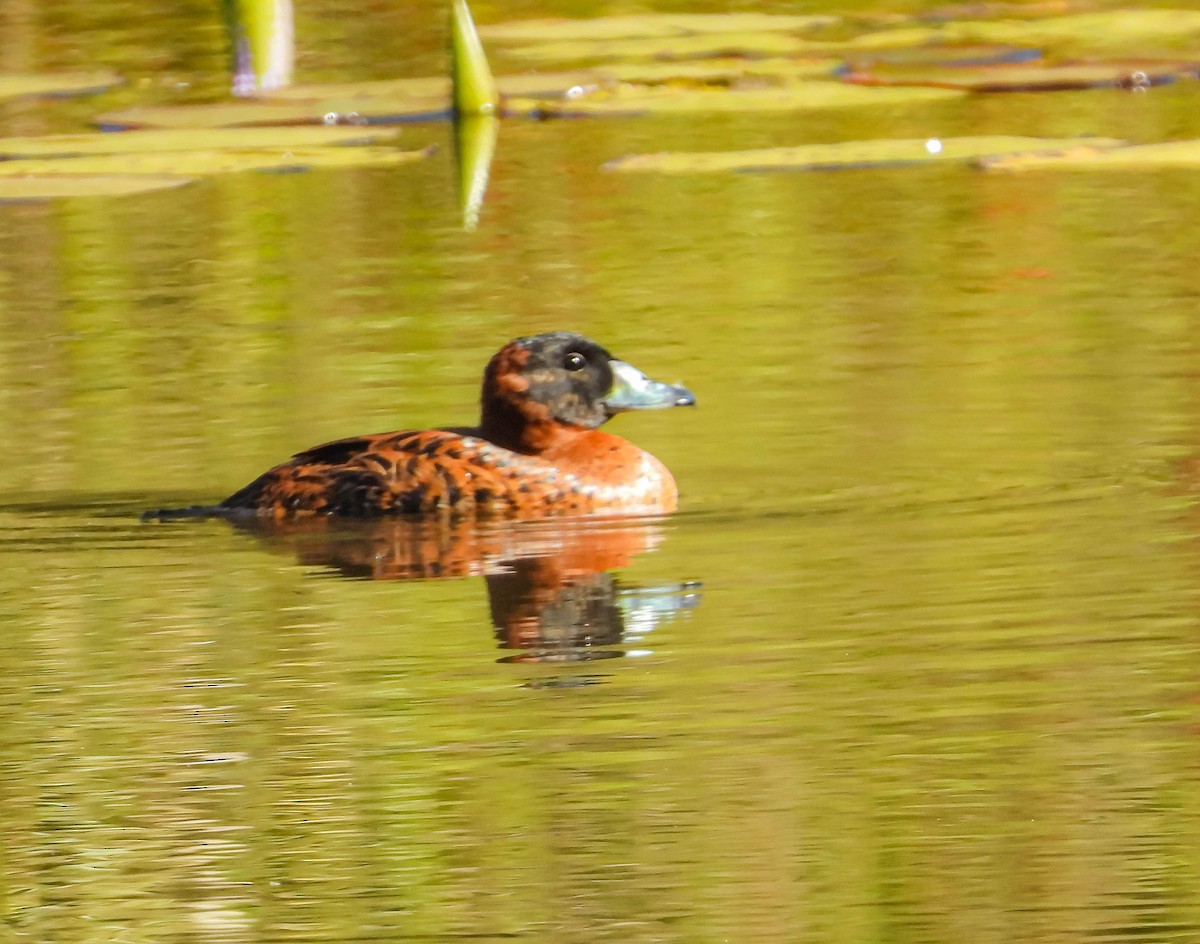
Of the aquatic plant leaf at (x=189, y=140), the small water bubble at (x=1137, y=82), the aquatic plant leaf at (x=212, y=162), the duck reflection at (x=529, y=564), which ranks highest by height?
the aquatic plant leaf at (x=189, y=140)

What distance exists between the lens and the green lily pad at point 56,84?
622 inches

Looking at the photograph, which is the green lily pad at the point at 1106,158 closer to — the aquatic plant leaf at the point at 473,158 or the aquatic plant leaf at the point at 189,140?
the aquatic plant leaf at the point at 473,158

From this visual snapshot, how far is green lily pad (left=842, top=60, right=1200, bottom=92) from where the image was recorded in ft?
49.3

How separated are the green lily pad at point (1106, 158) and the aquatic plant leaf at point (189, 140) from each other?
3300 mm

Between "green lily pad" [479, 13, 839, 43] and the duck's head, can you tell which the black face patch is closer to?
the duck's head

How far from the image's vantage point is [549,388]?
7801mm

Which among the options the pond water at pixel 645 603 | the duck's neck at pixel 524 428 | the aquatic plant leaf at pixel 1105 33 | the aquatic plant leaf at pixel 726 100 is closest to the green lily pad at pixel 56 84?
the aquatic plant leaf at pixel 726 100

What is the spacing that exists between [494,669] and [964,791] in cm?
125

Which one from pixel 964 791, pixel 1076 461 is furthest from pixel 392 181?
pixel 964 791

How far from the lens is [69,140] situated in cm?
1430

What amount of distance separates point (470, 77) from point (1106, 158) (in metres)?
4.06

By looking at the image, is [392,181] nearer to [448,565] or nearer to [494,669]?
[448,565]

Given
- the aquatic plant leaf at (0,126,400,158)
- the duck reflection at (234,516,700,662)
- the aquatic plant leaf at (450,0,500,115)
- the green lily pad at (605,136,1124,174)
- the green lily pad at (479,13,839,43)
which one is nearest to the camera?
the duck reflection at (234,516,700,662)

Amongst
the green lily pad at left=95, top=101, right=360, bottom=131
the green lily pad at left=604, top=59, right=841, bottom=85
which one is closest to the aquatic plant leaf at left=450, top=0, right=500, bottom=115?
the green lily pad at left=95, top=101, right=360, bottom=131
